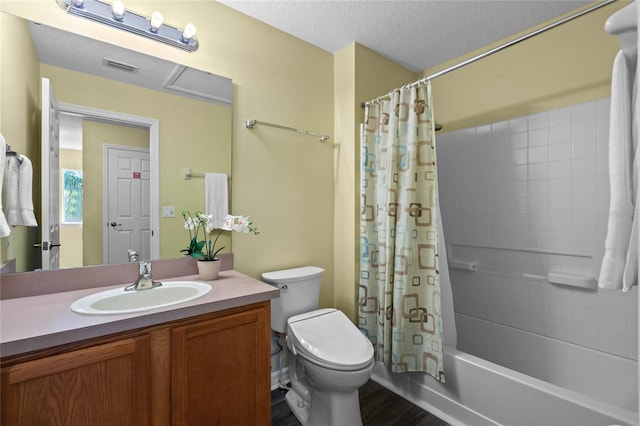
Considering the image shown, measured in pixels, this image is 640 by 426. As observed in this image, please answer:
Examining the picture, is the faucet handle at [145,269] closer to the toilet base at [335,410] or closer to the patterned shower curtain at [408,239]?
the toilet base at [335,410]

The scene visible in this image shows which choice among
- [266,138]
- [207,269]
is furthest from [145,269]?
[266,138]

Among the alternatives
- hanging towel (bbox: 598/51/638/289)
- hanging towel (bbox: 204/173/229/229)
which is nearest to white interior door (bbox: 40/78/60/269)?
hanging towel (bbox: 204/173/229/229)

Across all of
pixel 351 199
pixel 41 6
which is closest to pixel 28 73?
pixel 41 6

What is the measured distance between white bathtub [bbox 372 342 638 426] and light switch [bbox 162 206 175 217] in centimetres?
175

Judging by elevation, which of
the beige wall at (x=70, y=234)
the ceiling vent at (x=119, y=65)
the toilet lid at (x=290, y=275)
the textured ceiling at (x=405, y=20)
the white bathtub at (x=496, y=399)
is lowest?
the white bathtub at (x=496, y=399)

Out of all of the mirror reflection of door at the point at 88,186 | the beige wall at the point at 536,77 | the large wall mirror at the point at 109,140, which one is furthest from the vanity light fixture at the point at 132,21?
the beige wall at the point at 536,77

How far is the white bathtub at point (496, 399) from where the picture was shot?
128 cm

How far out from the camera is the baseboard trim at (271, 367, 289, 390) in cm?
202

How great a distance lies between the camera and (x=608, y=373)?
5.74ft

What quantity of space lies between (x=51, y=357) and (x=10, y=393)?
114mm

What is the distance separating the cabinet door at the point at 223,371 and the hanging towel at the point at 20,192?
82 cm

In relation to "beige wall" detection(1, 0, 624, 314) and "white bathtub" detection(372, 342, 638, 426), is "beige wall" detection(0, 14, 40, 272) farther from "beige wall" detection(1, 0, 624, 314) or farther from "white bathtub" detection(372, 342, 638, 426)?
"white bathtub" detection(372, 342, 638, 426)

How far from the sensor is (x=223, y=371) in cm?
124

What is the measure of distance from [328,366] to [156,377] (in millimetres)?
741
